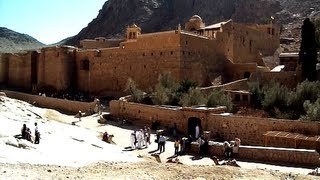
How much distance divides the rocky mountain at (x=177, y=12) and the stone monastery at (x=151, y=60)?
112ft

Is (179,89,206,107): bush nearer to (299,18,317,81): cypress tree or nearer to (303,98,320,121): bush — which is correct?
(303,98,320,121): bush

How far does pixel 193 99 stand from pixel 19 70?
923 inches

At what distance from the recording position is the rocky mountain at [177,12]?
249 ft

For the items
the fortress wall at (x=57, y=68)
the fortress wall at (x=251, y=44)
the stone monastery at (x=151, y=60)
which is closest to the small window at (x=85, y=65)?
the stone monastery at (x=151, y=60)

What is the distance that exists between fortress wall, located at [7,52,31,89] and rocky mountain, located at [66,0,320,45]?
4067 cm

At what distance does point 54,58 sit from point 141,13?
50132 mm

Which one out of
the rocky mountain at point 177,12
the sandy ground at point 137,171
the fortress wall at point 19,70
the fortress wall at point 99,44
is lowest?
the sandy ground at point 137,171

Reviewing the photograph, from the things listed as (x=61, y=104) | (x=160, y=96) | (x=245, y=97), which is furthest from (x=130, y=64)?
(x=245, y=97)

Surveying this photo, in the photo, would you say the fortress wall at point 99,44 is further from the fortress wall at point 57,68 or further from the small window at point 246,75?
the small window at point 246,75

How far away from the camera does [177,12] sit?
87688 mm

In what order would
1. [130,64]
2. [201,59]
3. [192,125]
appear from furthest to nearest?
1. [130,64]
2. [201,59]
3. [192,125]

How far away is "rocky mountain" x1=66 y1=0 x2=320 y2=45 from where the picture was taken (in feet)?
249

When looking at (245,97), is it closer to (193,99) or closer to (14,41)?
(193,99)

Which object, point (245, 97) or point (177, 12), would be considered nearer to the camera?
point (245, 97)
